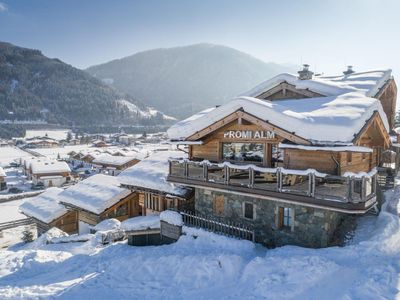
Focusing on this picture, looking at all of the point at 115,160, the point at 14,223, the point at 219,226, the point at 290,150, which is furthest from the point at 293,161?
the point at 115,160

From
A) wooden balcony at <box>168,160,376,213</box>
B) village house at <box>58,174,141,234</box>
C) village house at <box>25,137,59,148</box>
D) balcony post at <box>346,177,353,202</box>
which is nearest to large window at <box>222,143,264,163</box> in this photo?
wooden balcony at <box>168,160,376,213</box>

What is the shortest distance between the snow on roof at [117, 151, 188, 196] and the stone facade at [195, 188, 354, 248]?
2756 millimetres

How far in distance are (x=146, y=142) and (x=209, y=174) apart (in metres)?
118

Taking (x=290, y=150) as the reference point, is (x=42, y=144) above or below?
below

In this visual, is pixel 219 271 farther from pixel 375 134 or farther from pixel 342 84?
pixel 342 84

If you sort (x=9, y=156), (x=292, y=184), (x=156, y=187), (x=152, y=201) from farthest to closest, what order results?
Result: (x=9, y=156), (x=152, y=201), (x=156, y=187), (x=292, y=184)

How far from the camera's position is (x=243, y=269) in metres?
10.9

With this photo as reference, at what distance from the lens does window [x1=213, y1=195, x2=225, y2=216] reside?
14000 millimetres

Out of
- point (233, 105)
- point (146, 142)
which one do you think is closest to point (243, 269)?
point (233, 105)

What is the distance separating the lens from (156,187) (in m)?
17.2

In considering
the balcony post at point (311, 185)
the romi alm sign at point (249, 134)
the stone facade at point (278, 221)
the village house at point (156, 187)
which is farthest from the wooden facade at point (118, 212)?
the balcony post at point (311, 185)

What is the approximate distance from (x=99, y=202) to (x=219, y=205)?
970cm

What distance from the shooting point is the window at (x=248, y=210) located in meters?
13.0

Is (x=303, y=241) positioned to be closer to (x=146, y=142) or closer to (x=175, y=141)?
(x=175, y=141)
